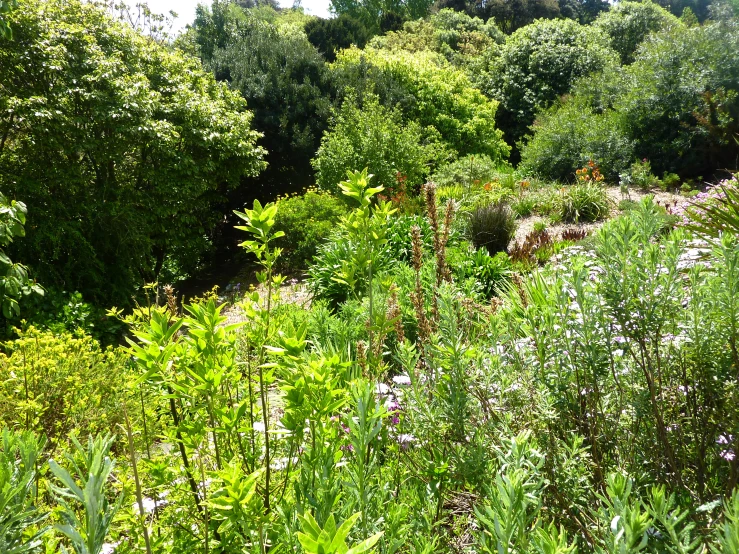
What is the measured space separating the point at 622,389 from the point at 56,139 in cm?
783

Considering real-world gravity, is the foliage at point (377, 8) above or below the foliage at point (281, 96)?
above

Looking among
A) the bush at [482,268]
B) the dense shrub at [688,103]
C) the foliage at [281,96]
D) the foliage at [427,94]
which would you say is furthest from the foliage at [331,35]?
the bush at [482,268]

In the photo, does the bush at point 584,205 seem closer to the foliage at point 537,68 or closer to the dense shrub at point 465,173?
the dense shrub at point 465,173

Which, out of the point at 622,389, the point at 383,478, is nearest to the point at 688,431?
the point at 622,389

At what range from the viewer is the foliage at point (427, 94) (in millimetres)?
13734

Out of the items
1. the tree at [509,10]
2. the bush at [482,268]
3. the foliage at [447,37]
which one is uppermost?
the tree at [509,10]

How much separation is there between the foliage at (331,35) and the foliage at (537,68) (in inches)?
195

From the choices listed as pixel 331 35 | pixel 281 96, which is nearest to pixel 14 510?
pixel 281 96

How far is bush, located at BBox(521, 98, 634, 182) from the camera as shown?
11906 mm

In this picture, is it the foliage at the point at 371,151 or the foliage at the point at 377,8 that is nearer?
the foliage at the point at 371,151

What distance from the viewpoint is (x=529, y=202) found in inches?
393

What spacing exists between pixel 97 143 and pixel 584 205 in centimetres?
824

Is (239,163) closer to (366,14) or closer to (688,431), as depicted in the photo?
(688,431)

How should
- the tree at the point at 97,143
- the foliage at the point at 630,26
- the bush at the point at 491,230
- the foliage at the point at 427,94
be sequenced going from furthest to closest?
the foliage at the point at 630,26 → the foliage at the point at 427,94 → the bush at the point at 491,230 → the tree at the point at 97,143
